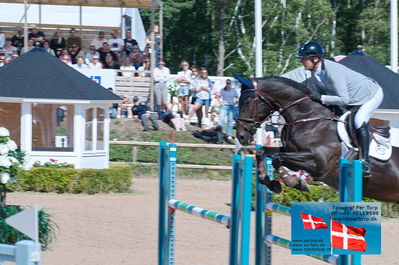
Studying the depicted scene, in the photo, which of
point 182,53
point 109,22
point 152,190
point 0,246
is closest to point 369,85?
point 0,246

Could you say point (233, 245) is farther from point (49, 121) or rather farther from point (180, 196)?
point (49, 121)

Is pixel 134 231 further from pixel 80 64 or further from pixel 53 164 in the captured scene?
pixel 80 64

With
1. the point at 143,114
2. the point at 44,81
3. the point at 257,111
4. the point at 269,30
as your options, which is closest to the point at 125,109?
the point at 143,114

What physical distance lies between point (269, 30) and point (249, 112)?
2100 cm

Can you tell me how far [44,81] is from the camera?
15.3 meters

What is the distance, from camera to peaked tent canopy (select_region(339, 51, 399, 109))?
580 inches

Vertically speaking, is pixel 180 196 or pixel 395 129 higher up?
pixel 395 129

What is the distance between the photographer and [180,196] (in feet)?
46.4

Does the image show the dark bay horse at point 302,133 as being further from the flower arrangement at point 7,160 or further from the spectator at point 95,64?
the spectator at point 95,64

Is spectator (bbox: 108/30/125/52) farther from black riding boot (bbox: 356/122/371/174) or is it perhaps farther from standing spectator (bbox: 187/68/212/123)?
black riding boot (bbox: 356/122/371/174)

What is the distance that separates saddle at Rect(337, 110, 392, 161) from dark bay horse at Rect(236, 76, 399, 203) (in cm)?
6

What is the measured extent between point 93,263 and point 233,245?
3.07 meters

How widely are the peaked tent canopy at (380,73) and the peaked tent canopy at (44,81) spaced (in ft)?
15.1

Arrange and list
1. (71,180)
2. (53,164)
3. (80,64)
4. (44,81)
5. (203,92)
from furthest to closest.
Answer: (80,64) < (203,92) < (44,81) < (53,164) < (71,180)
